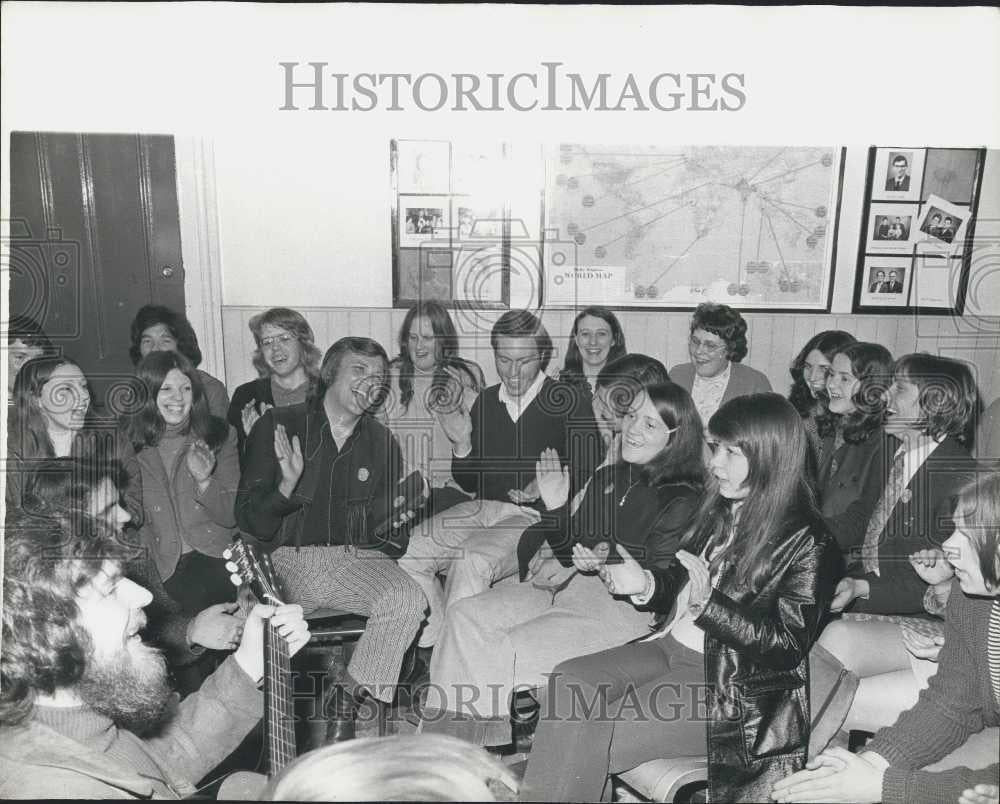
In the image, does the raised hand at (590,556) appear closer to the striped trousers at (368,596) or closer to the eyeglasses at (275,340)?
the striped trousers at (368,596)

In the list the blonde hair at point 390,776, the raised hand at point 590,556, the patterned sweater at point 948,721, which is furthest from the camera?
the raised hand at point 590,556

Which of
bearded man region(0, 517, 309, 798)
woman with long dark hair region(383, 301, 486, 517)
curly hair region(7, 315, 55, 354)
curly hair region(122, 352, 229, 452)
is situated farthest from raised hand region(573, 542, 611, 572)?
curly hair region(7, 315, 55, 354)

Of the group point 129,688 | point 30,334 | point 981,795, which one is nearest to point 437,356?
point 30,334

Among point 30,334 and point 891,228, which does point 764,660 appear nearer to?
point 891,228

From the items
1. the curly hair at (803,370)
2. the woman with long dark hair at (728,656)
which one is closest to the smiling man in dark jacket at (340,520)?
the woman with long dark hair at (728,656)

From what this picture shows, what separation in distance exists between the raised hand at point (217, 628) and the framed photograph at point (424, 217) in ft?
3.90

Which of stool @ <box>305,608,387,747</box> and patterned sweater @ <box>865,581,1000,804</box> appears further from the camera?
stool @ <box>305,608,387,747</box>

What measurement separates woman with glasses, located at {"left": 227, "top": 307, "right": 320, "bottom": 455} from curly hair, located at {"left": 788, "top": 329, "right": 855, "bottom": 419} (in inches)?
53.5

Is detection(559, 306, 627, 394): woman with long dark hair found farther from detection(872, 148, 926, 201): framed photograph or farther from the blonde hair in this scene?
the blonde hair

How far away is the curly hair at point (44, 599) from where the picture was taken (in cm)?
300

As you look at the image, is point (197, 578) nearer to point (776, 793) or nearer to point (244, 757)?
point (244, 757)

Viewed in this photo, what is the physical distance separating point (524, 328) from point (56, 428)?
1.38m

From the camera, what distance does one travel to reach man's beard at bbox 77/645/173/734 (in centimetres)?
299

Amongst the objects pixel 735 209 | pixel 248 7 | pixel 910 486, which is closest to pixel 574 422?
pixel 735 209
